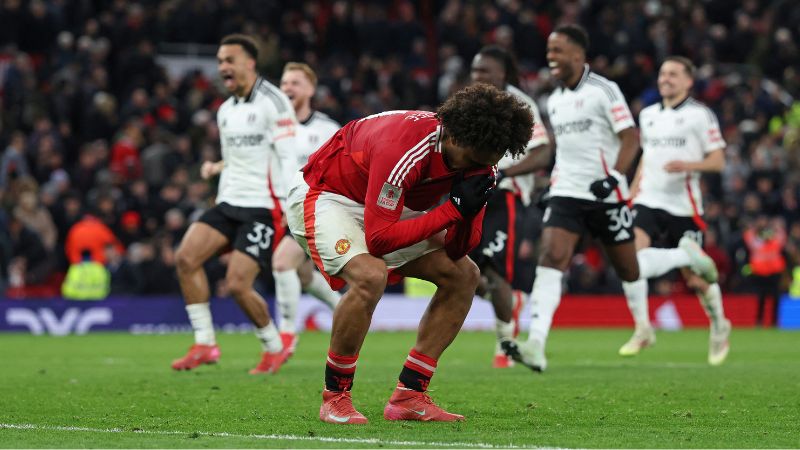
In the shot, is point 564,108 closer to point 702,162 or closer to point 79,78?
point 702,162

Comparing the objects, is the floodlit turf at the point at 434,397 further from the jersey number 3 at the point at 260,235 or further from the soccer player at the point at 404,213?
the jersey number 3 at the point at 260,235

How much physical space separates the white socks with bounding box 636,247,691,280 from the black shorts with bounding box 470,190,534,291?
1.29m

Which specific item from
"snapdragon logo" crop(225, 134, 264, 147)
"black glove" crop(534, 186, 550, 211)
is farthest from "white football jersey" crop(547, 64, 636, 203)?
"snapdragon logo" crop(225, 134, 264, 147)

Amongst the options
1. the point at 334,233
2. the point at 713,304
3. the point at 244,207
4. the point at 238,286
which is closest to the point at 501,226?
the point at 244,207

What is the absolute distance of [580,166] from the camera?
1102 cm

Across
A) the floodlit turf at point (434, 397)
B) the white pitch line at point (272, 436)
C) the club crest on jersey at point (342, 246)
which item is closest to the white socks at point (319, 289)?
the floodlit turf at point (434, 397)

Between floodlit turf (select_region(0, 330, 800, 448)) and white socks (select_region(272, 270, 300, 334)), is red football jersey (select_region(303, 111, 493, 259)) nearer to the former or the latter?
floodlit turf (select_region(0, 330, 800, 448))

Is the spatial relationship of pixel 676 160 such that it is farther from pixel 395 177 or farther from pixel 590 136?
pixel 395 177

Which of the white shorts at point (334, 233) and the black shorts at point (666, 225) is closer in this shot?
the white shorts at point (334, 233)

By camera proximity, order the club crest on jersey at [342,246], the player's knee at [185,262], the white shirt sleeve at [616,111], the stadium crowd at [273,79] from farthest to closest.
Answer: the stadium crowd at [273,79] < the player's knee at [185,262] < the white shirt sleeve at [616,111] < the club crest on jersey at [342,246]

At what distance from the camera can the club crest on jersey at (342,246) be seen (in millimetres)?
7211

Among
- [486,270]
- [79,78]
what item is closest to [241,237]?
[486,270]

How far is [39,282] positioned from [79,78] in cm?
439

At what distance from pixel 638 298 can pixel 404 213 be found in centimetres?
515
